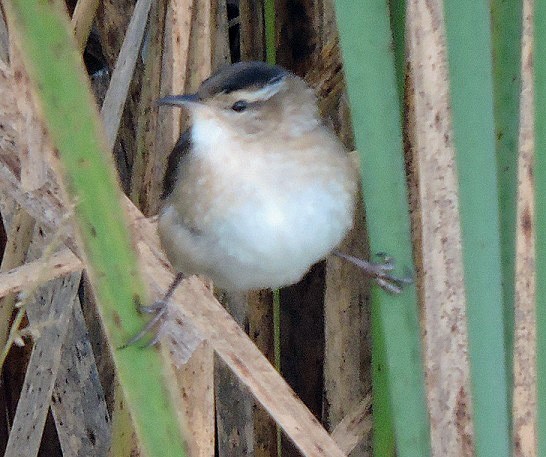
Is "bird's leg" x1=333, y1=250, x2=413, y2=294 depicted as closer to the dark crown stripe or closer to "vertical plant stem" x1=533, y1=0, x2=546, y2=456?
"vertical plant stem" x1=533, y1=0, x2=546, y2=456

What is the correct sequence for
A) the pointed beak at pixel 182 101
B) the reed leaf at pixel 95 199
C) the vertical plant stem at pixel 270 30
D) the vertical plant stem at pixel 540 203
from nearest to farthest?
the reed leaf at pixel 95 199 < the vertical plant stem at pixel 540 203 < the pointed beak at pixel 182 101 < the vertical plant stem at pixel 270 30

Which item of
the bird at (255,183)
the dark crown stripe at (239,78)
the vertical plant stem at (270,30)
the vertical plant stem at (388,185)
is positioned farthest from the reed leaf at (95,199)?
the vertical plant stem at (270,30)

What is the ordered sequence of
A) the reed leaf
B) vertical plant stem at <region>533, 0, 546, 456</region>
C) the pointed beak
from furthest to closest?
the pointed beak
vertical plant stem at <region>533, 0, 546, 456</region>
the reed leaf

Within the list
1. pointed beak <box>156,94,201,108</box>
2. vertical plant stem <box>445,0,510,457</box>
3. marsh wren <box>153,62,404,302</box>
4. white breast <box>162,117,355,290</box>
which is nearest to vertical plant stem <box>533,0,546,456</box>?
vertical plant stem <box>445,0,510,457</box>

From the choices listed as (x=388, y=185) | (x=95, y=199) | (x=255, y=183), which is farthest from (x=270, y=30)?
(x=95, y=199)

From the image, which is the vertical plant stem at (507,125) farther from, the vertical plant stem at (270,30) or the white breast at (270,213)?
the vertical plant stem at (270,30)

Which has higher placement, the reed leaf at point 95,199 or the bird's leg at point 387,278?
the reed leaf at point 95,199
